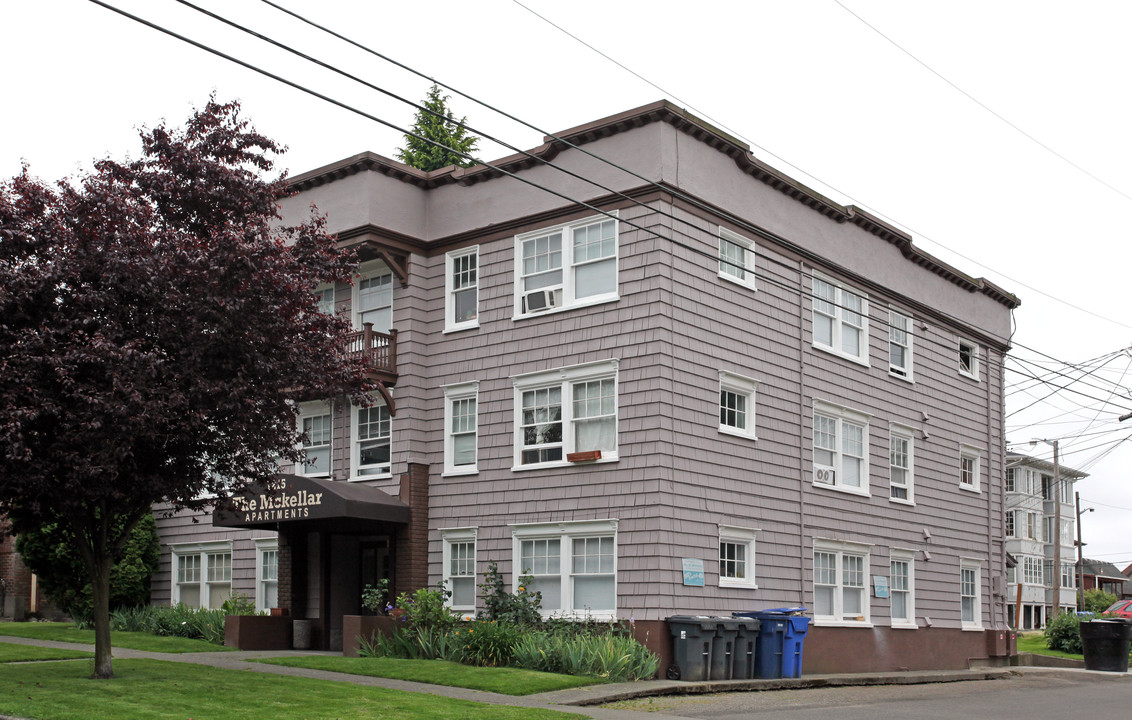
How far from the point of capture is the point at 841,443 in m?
26.6

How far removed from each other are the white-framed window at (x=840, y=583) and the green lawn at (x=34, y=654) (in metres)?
14.0

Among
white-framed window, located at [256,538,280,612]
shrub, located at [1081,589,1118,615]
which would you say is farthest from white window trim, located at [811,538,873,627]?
shrub, located at [1081,589,1118,615]

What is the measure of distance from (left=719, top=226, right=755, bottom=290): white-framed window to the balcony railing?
6.94m

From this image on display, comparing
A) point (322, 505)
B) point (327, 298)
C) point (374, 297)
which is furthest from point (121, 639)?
point (374, 297)

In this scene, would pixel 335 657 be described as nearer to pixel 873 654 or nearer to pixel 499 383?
pixel 499 383

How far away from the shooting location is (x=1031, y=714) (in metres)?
17.5

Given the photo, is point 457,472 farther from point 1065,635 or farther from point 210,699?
point 1065,635

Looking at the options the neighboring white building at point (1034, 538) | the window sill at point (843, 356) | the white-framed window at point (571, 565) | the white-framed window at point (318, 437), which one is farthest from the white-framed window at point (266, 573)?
the neighboring white building at point (1034, 538)

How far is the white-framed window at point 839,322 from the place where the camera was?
26.6 meters

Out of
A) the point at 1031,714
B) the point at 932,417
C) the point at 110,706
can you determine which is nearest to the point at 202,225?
the point at 110,706

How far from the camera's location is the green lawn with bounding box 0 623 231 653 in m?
23.0

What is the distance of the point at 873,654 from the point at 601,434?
8.82 m

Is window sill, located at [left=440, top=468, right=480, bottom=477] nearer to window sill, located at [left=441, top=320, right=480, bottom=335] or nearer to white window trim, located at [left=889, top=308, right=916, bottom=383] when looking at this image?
window sill, located at [left=441, top=320, right=480, bottom=335]

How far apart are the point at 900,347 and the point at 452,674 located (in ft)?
51.2
